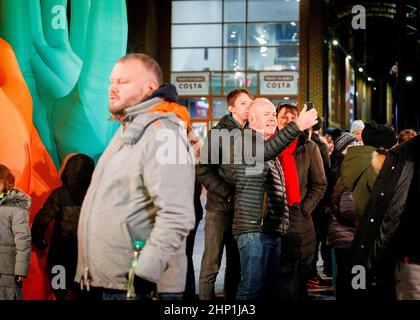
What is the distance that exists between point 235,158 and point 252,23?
17.2 meters

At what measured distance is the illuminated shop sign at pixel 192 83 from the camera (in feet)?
72.2

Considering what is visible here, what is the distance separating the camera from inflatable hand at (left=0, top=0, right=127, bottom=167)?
21.4 feet

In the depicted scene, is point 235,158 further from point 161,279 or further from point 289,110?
point 161,279

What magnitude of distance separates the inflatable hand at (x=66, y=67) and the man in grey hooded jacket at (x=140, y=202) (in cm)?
287

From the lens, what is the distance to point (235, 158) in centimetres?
557

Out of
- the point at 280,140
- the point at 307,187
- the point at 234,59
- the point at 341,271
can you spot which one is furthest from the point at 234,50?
the point at 280,140

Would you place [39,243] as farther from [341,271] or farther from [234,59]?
[234,59]

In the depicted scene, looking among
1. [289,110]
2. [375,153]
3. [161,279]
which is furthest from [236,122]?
[161,279]

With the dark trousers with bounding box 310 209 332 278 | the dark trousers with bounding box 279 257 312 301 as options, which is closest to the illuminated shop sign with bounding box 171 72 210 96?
the dark trousers with bounding box 310 209 332 278

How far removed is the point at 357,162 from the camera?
16.6 ft

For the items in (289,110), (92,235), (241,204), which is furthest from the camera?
(289,110)

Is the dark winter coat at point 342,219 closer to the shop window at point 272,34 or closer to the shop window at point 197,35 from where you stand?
the shop window at point 272,34
